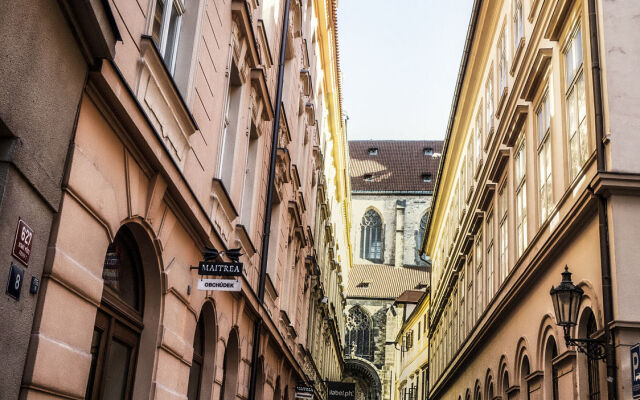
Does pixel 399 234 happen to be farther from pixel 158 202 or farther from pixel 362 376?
pixel 158 202

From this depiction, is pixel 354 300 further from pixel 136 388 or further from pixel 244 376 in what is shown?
pixel 136 388

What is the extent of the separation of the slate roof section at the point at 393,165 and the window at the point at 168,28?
2601 inches

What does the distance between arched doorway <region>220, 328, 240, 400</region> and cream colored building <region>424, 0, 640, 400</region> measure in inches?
191

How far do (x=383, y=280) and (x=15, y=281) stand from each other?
6553 cm

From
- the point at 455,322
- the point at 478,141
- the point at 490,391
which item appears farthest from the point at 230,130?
the point at 455,322

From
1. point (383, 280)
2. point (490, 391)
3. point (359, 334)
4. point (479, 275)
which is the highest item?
point (383, 280)

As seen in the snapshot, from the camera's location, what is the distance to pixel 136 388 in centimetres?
788

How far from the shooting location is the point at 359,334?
218 ft

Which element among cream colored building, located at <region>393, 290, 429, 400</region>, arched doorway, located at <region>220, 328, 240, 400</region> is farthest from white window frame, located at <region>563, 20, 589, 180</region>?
cream colored building, located at <region>393, 290, 429, 400</region>

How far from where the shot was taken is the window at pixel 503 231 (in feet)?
52.5

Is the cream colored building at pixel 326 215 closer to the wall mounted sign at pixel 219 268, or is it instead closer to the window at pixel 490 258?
the window at pixel 490 258

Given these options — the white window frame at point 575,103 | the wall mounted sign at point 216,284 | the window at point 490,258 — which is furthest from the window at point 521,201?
the wall mounted sign at point 216,284

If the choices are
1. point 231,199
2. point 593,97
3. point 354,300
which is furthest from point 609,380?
point 354,300

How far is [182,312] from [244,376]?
4.76 metres
